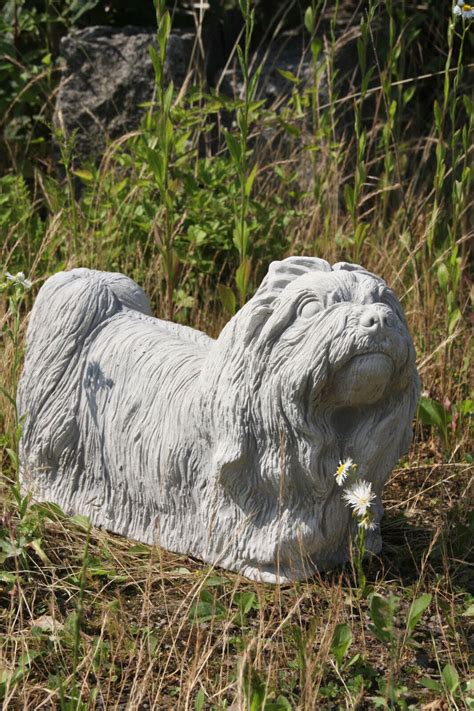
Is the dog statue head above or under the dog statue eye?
under

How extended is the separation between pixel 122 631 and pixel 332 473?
2.26ft

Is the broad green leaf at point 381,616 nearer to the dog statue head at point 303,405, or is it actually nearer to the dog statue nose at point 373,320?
the dog statue head at point 303,405

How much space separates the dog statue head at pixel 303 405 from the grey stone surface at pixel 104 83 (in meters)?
3.13

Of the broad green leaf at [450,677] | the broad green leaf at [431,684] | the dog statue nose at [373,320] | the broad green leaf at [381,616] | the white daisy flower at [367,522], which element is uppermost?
the dog statue nose at [373,320]

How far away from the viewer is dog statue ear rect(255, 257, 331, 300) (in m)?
2.85

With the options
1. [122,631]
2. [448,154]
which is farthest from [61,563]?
[448,154]

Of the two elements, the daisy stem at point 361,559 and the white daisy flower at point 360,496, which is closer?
the white daisy flower at point 360,496

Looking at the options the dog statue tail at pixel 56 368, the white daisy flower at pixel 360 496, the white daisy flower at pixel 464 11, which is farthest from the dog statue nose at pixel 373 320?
the white daisy flower at pixel 464 11

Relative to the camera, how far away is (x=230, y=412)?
286cm

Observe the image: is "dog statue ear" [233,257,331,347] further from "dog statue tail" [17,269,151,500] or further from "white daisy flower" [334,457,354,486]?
"dog statue tail" [17,269,151,500]

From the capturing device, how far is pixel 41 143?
635 cm

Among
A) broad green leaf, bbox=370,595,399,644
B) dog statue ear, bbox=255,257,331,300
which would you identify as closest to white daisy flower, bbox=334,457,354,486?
broad green leaf, bbox=370,595,399,644

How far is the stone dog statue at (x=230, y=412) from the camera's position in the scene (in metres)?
2.74

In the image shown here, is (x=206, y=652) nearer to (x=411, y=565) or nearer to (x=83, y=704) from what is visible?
(x=83, y=704)
